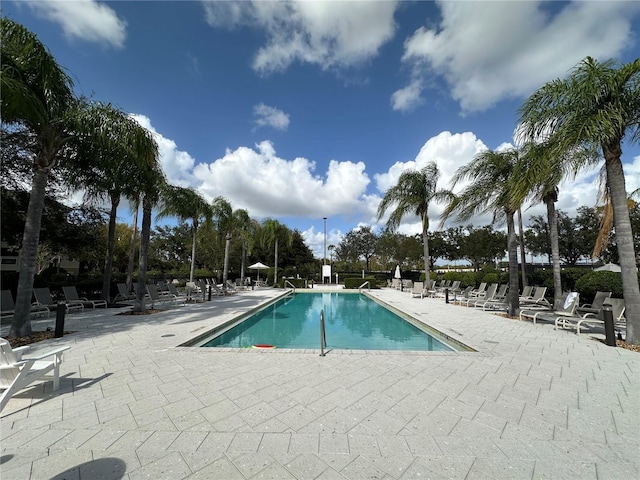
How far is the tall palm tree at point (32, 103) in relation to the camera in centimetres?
573

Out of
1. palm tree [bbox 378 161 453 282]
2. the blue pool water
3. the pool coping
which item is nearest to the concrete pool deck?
the pool coping

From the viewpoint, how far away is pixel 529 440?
2.64 m

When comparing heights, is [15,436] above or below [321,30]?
below

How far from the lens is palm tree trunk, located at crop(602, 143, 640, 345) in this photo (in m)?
6.07

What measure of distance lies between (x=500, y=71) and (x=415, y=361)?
9.41 m

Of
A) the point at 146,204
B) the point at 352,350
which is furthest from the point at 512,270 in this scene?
the point at 146,204

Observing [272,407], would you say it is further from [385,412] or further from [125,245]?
[125,245]

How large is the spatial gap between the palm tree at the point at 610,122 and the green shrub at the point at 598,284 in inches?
214

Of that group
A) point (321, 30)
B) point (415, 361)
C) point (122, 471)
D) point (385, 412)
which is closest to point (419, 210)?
point (321, 30)

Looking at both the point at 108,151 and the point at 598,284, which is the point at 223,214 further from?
the point at 598,284

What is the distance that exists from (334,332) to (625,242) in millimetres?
7380

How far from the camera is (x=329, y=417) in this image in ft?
9.96

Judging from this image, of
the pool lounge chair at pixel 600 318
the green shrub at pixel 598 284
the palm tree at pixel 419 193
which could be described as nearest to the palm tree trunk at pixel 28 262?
the pool lounge chair at pixel 600 318

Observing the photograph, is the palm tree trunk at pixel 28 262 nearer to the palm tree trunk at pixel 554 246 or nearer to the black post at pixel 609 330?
the black post at pixel 609 330
